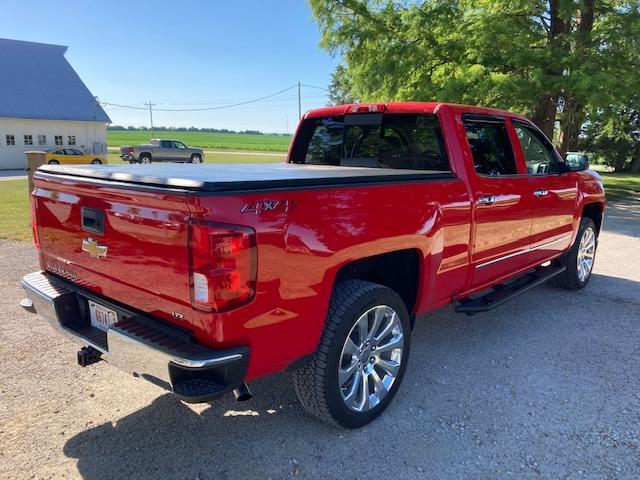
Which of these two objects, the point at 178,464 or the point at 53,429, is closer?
the point at 178,464

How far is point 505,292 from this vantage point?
14.0 ft

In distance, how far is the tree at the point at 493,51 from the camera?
1135 centimetres

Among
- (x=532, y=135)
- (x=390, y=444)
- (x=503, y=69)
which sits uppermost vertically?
(x=503, y=69)

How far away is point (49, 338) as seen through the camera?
417cm

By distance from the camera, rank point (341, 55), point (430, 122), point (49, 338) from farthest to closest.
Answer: point (341, 55) < point (49, 338) < point (430, 122)

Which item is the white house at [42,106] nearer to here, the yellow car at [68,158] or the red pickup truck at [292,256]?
the yellow car at [68,158]

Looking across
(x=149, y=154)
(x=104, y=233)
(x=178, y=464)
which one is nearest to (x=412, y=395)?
(x=178, y=464)

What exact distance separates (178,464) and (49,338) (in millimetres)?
2218

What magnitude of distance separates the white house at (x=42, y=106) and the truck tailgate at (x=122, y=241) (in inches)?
1320

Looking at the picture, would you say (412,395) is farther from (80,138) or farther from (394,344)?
(80,138)

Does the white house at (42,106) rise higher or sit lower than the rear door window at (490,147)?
higher

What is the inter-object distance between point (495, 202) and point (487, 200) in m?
0.15

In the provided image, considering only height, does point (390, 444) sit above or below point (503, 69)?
below

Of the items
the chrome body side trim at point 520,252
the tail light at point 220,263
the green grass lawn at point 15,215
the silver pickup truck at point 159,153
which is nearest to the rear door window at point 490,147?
the chrome body side trim at point 520,252
